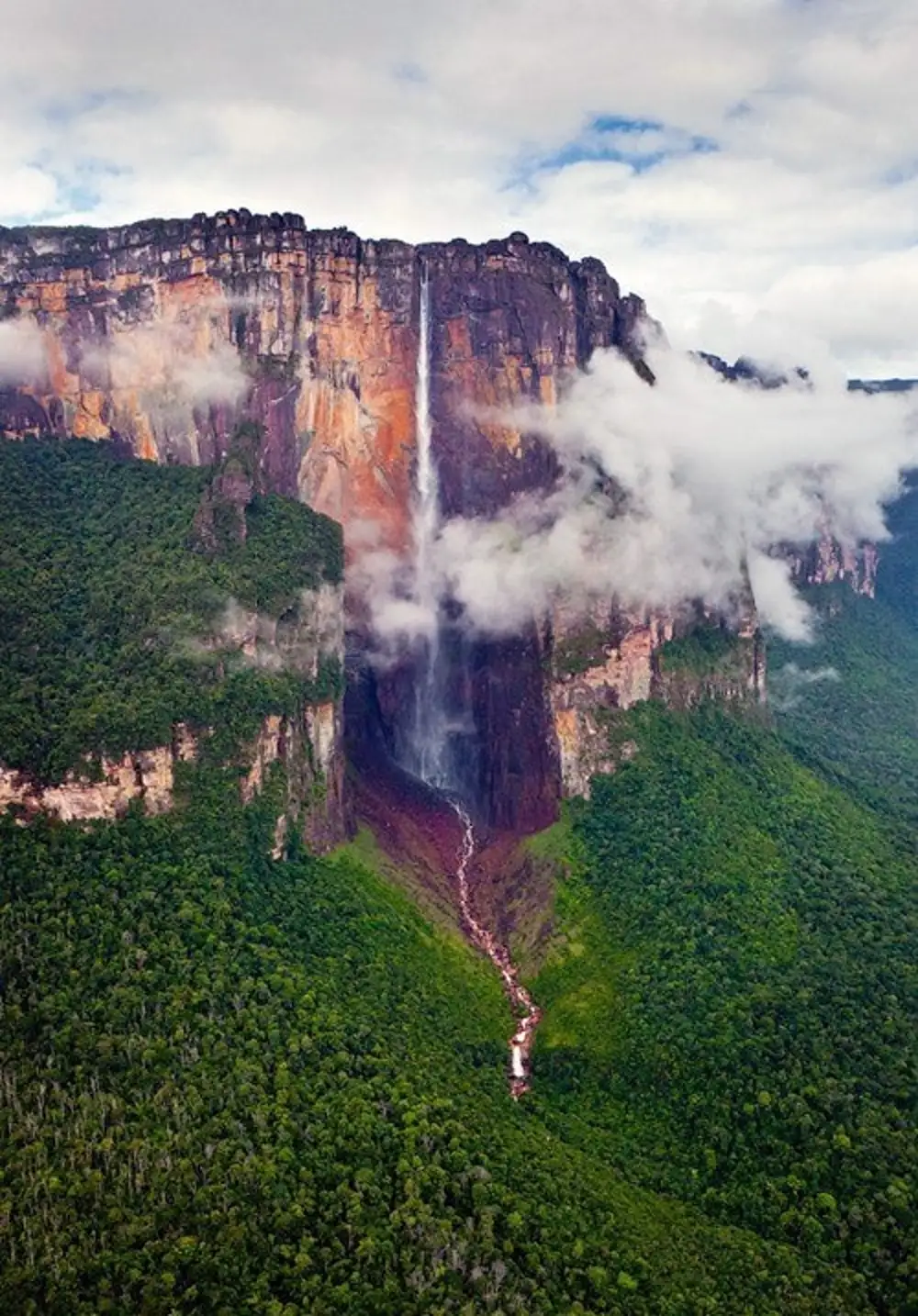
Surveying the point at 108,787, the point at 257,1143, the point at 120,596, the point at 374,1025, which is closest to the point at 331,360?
the point at 120,596

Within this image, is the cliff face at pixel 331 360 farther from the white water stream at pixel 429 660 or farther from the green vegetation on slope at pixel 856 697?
the green vegetation on slope at pixel 856 697

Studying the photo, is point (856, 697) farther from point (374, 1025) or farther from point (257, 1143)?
point (257, 1143)

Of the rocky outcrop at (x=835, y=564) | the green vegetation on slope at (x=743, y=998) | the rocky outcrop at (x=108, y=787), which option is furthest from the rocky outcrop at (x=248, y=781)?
the rocky outcrop at (x=835, y=564)

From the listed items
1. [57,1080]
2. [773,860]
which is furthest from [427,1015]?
[773,860]

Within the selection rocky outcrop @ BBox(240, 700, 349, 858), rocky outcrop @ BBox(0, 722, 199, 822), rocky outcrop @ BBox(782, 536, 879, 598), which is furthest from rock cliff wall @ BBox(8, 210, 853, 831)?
rocky outcrop @ BBox(782, 536, 879, 598)

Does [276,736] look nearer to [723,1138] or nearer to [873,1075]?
[723,1138]

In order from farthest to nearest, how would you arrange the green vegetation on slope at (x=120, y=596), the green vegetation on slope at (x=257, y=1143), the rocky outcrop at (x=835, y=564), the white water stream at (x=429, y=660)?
the rocky outcrop at (x=835, y=564) → the white water stream at (x=429, y=660) → the green vegetation on slope at (x=120, y=596) → the green vegetation on slope at (x=257, y=1143)

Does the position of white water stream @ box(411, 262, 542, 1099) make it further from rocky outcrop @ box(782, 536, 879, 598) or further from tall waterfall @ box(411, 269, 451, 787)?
rocky outcrop @ box(782, 536, 879, 598)
